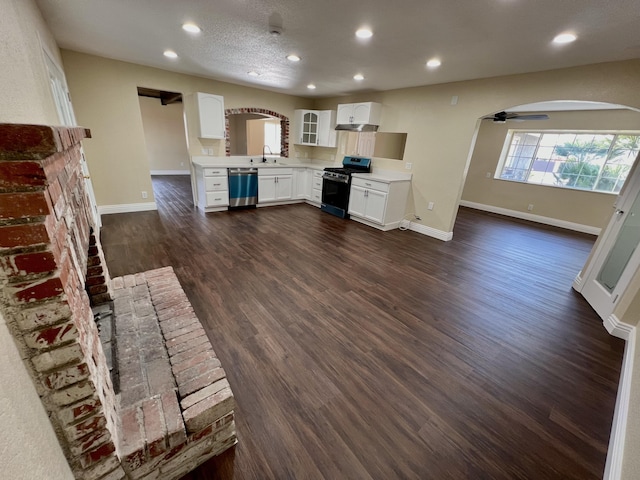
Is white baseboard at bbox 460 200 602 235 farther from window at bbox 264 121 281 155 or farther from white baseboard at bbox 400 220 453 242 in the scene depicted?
window at bbox 264 121 281 155

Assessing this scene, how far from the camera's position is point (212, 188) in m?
4.75

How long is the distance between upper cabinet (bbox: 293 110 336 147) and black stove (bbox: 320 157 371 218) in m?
0.74

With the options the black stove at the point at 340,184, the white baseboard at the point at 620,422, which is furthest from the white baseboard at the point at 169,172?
the white baseboard at the point at 620,422

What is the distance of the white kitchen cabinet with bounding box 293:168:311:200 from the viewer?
19.0ft

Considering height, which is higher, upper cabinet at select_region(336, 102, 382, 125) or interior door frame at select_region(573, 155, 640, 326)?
upper cabinet at select_region(336, 102, 382, 125)

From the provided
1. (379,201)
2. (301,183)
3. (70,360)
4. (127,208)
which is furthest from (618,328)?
(127,208)

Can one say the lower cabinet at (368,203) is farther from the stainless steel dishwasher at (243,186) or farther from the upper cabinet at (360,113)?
the stainless steel dishwasher at (243,186)

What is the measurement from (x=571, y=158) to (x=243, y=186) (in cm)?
728

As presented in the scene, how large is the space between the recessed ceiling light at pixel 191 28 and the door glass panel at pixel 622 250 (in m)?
4.60

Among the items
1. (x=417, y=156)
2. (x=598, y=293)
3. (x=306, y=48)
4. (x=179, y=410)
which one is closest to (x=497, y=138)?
(x=417, y=156)

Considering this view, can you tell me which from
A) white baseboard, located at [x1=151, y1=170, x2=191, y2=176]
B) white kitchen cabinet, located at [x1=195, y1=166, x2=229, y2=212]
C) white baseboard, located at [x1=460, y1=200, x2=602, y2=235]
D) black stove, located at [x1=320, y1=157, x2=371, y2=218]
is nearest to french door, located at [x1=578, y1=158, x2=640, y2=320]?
black stove, located at [x1=320, y1=157, x2=371, y2=218]

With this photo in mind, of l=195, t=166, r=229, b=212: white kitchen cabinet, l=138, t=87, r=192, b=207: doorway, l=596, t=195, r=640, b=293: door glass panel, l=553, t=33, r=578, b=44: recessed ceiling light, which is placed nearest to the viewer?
l=553, t=33, r=578, b=44: recessed ceiling light

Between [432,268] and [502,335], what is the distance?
4.03ft

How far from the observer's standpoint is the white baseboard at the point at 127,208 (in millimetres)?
4432
